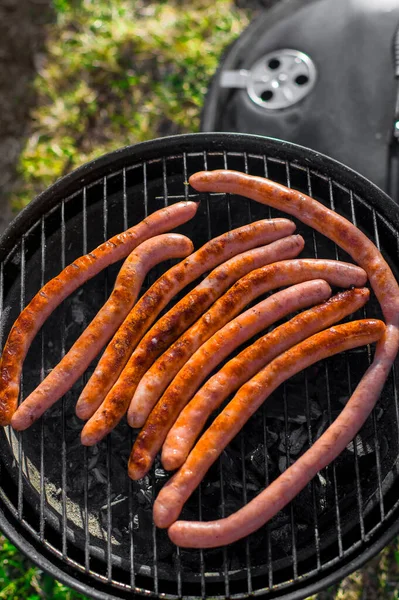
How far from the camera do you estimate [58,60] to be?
561 cm

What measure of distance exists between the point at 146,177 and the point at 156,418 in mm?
1272

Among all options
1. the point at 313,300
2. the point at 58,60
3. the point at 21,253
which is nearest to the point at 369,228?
the point at 313,300

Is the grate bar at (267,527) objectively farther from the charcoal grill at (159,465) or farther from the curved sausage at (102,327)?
the curved sausage at (102,327)

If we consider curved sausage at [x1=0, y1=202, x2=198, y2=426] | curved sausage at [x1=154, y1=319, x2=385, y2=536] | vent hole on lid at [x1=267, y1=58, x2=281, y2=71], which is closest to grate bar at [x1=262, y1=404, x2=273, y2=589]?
curved sausage at [x1=154, y1=319, x2=385, y2=536]

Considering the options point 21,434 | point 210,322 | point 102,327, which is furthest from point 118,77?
point 21,434

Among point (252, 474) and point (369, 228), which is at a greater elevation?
point (369, 228)

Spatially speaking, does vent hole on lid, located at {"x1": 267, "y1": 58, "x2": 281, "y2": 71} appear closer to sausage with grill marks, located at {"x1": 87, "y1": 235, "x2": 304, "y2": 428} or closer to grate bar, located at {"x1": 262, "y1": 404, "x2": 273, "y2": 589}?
sausage with grill marks, located at {"x1": 87, "y1": 235, "x2": 304, "y2": 428}

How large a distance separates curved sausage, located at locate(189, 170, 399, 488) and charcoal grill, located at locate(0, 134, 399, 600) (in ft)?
0.45

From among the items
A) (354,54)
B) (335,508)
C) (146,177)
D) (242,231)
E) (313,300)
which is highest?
(354,54)

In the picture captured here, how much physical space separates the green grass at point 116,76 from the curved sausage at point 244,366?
8.09 ft

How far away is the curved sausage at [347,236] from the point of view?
3207mm

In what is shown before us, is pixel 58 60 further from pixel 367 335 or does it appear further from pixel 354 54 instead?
pixel 367 335

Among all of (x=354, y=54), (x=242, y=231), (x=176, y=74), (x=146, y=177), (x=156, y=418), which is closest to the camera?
(x=156, y=418)

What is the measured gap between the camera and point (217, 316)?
328 cm
